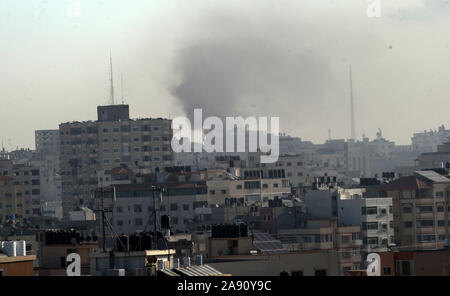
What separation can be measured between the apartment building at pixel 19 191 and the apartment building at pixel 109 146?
17.8 feet

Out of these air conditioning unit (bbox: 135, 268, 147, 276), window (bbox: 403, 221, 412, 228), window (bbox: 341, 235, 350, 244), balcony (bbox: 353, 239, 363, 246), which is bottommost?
balcony (bbox: 353, 239, 363, 246)

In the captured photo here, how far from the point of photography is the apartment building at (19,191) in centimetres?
11256

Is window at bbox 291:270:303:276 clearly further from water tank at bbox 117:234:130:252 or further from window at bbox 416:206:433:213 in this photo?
window at bbox 416:206:433:213

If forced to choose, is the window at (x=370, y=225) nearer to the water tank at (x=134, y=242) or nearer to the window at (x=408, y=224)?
the window at (x=408, y=224)

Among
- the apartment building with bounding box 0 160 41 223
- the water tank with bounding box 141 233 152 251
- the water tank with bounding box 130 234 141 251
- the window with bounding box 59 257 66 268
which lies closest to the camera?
the water tank with bounding box 130 234 141 251

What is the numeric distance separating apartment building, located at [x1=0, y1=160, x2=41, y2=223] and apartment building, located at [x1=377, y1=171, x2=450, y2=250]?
137 ft

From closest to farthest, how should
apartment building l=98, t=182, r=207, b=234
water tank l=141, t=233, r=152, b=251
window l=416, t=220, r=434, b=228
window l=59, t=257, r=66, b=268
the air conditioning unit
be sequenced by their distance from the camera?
the air conditioning unit
water tank l=141, t=233, r=152, b=251
window l=59, t=257, r=66, b=268
window l=416, t=220, r=434, b=228
apartment building l=98, t=182, r=207, b=234

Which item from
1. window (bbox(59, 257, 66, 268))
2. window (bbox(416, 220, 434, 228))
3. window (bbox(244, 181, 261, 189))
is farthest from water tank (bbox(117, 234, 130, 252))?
window (bbox(244, 181, 261, 189))

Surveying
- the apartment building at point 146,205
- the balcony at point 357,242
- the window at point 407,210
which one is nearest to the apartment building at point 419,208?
the window at point 407,210

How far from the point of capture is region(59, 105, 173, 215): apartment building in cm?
13138

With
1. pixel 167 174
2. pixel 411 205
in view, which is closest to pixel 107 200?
pixel 167 174
